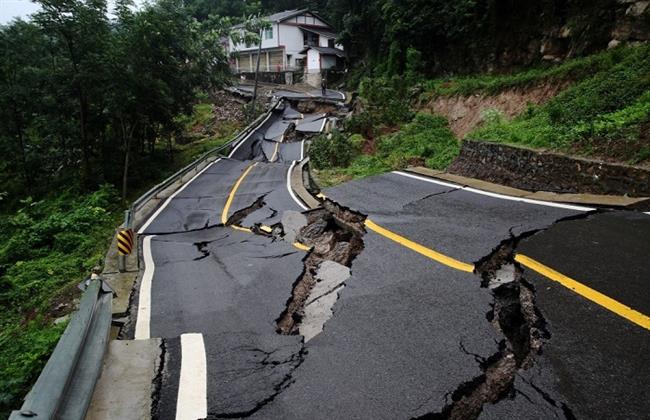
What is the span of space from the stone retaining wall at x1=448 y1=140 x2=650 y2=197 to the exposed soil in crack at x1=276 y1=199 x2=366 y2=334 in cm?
394

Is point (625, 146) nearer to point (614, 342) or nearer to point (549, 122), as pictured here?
point (549, 122)

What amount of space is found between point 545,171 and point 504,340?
6076 mm

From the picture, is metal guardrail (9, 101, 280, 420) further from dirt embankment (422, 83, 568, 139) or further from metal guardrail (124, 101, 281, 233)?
dirt embankment (422, 83, 568, 139)

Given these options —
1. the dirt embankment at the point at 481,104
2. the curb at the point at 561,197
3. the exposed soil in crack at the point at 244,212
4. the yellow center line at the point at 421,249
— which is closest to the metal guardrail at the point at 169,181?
the exposed soil in crack at the point at 244,212

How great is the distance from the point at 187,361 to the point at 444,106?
17983 millimetres

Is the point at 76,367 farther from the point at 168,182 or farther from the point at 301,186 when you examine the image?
the point at 168,182

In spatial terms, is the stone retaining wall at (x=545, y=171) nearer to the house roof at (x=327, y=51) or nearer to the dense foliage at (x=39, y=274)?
the dense foliage at (x=39, y=274)

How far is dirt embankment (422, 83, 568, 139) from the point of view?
14.1 meters

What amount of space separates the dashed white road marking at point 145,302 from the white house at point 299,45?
51.8m

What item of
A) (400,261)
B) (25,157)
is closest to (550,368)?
(400,261)

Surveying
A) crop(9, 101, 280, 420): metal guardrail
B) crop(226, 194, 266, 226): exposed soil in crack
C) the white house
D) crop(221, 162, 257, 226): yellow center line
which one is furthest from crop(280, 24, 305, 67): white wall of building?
crop(9, 101, 280, 420): metal guardrail

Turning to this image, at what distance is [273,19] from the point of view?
58469 millimetres

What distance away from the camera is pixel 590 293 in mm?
4375

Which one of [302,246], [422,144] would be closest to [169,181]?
[302,246]
